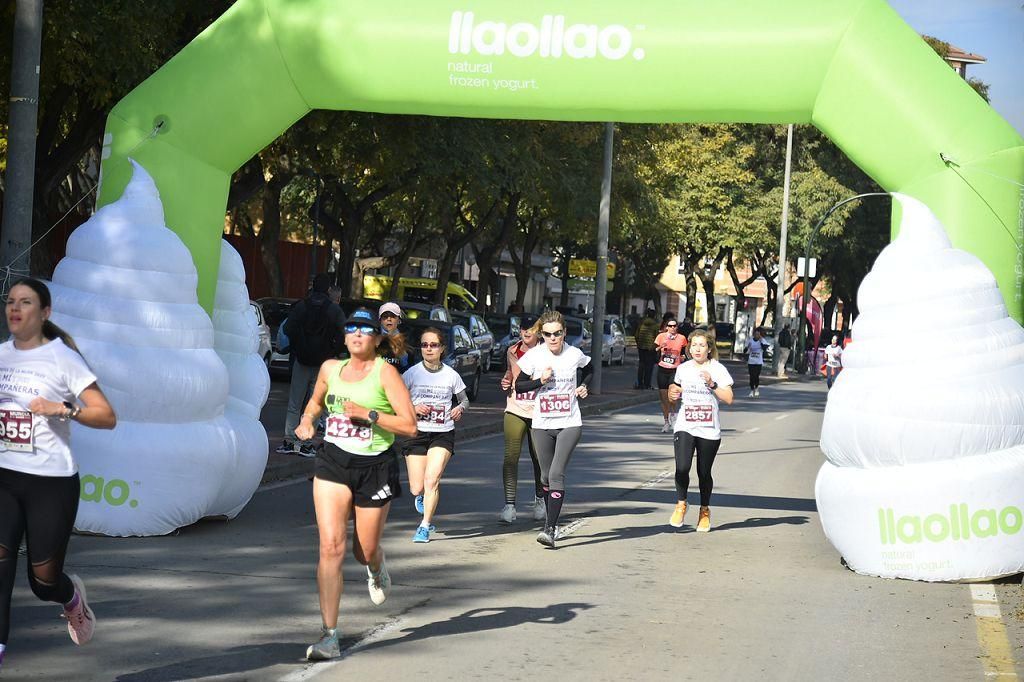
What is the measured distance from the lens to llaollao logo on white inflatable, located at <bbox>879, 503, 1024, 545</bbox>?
31.4 ft

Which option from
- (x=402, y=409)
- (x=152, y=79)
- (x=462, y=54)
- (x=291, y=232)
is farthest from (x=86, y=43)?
(x=291, y=232)

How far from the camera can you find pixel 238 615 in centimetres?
784

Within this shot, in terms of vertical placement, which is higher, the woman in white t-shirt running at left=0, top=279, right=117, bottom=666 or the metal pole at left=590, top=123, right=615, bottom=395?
the metal pole at left=590, top=123, right=615, bottom=395

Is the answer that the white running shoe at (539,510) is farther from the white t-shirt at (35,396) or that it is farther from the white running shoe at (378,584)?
the white t-shirt at (35,396)

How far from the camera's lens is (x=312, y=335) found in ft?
49.2

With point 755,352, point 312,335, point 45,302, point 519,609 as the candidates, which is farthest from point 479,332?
point 45,302

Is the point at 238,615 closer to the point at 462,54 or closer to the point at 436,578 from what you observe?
the point at 436,578

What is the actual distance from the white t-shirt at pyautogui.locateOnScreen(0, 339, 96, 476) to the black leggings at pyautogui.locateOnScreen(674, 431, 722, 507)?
6.67 m

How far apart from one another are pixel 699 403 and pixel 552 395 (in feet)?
4.74

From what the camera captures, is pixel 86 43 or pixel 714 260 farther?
pixel 714 260

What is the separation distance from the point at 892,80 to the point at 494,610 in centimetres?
499

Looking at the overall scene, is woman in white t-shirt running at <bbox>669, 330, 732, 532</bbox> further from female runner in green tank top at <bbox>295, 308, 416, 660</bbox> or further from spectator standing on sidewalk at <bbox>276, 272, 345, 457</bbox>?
female runner in green tank top at <bbox>295, 308, 416, 660</bbox>

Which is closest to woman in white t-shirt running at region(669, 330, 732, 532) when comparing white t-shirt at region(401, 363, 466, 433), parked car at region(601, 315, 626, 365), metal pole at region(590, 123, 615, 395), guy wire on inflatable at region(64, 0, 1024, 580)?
guy wire on inflatable at region(64, 0, 1024, 580)

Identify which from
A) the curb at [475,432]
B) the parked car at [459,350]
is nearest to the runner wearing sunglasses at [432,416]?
the curb at [475,432]
